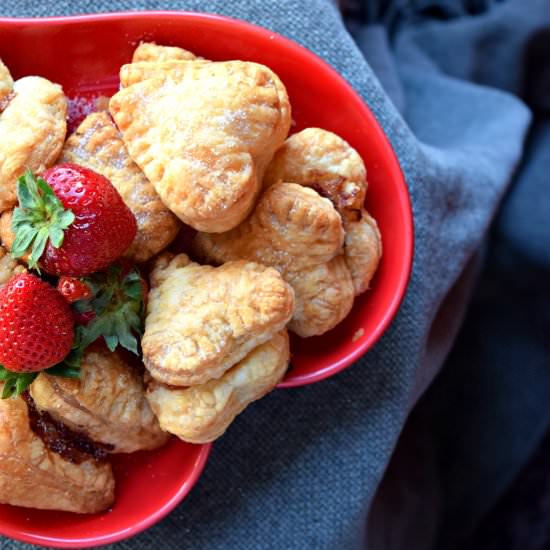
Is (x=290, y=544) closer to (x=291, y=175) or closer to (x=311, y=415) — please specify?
(x=311, y=415)

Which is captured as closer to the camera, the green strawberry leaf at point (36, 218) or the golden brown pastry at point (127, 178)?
the green strawberry leaf at point (36, 218)

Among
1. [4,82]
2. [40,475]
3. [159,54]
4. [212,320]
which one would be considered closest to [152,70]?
[159,54]

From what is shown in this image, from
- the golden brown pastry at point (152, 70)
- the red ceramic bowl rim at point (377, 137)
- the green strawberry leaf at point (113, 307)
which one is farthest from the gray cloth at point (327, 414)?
the green strawberry leaf at point (113, 307)

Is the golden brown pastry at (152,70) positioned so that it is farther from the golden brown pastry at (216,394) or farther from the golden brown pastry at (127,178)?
the golden brown pastry at (216,394)

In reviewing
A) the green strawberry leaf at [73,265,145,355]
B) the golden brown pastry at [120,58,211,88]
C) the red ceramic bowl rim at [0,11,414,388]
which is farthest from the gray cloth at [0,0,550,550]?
the green strawberry leaf at [73,265,145,355]

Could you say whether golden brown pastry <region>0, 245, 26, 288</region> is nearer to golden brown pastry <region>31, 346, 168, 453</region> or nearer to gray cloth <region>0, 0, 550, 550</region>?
golden brown pastry <region>31, 346, 168, 453</region>

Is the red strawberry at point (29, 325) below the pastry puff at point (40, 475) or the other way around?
the other way around

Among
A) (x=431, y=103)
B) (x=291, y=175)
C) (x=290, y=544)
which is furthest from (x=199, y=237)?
(x=431, y=103)
